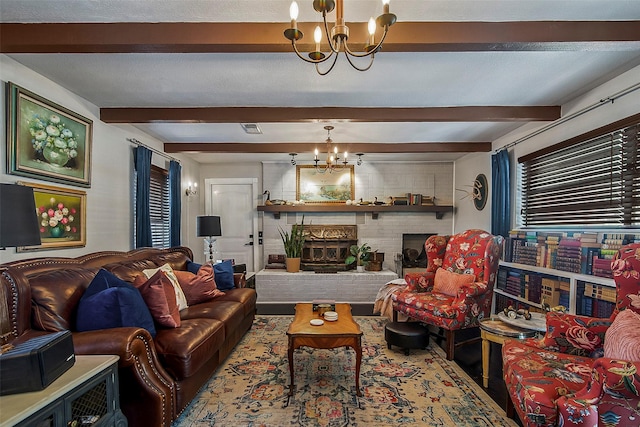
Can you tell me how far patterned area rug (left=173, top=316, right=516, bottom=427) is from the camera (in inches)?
82.1

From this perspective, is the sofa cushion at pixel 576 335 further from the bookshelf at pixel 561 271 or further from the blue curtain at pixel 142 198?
the blue curtain at pixel 142 198

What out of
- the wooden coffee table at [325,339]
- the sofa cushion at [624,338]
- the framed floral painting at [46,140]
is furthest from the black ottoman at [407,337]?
the framed floral painting at [46,140]

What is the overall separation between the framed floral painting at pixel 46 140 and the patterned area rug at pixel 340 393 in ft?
7.13

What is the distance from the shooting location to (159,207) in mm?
4645

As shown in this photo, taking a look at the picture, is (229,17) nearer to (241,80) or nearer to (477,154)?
(241,80)

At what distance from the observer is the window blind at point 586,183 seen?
2557 millimetres

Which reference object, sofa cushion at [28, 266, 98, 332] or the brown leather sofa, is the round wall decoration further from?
sofa cushion at [28, 266, 98, 332]

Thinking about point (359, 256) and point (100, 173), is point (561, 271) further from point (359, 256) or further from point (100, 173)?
point (100, 173)

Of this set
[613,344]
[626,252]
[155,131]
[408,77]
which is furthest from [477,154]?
[155,131]

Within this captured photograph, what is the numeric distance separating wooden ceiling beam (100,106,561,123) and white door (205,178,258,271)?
271cm

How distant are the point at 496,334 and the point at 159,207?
4.37 meters

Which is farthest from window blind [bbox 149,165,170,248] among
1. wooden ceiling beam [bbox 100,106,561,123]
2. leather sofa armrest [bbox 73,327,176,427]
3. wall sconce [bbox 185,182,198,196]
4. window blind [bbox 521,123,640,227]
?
window blind [bbox 521,123,640,227]

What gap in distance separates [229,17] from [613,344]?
273 centimetres

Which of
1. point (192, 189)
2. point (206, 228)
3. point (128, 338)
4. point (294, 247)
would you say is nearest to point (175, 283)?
point (128, 338)
